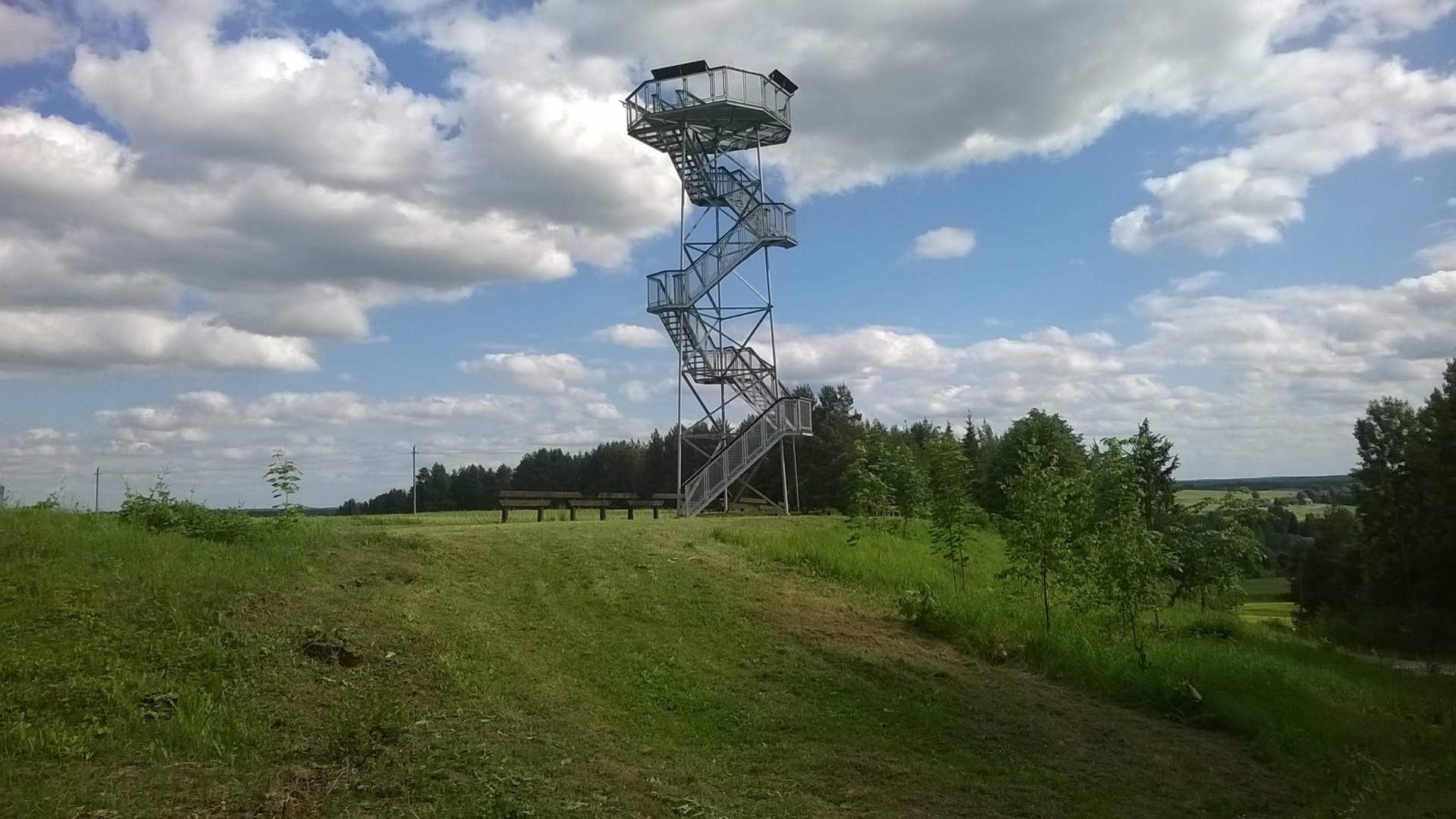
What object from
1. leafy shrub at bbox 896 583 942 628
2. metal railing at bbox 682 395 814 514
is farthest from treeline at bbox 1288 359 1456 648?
leafy shrub at bbox 896 583 942 628

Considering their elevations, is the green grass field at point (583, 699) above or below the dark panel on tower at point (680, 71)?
below

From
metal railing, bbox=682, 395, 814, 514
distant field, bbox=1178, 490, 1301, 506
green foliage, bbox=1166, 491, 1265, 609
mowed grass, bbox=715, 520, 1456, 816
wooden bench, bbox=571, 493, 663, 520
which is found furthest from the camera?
metal railing, bbox=682, 395, 814, 514

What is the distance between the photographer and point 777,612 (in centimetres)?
1418

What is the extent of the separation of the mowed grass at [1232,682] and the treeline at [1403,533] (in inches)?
726

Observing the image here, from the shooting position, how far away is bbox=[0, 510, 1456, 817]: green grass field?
24.3 feet

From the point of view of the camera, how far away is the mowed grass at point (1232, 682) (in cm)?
1122

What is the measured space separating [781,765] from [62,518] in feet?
29.8

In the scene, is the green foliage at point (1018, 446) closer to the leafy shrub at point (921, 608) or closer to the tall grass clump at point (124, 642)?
the leafy shrub at point (921, 608)

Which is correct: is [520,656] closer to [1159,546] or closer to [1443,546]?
[1159,546]

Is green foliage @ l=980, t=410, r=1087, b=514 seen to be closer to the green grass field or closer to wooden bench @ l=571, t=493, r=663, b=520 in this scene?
wooden bench @ l=571, t=493, r=663, b=520

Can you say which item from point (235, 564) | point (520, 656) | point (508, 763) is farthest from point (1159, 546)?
point (235, 564)

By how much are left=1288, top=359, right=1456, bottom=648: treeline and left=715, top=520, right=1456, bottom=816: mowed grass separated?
60.5ft

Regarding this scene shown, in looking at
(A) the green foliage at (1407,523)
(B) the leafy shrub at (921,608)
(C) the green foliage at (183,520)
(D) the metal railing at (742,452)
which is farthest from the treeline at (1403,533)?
(C) the green foliage at (183,520)

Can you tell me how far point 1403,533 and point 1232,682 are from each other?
3839cm
